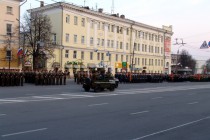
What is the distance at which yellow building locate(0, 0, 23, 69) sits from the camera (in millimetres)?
44125

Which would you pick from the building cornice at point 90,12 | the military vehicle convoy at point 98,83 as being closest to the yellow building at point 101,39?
the building cornice at point 90,12

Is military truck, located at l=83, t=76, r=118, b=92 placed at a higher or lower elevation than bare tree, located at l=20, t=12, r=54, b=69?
lower

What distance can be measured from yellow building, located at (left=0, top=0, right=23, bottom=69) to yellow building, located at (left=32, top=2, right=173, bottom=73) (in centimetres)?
875

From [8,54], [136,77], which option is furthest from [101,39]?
[8,54]

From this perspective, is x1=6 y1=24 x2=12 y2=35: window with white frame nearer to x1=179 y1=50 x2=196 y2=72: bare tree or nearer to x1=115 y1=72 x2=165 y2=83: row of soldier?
x1=115 y1=72 x2=165 y2=83: row of soldier

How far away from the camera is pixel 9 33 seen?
4488 centimetres

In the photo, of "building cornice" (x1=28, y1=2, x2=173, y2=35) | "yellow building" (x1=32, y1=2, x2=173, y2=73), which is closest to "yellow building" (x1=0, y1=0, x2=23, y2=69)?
"yellow building" (x1=32, y1=2, x2=173, y2=73)

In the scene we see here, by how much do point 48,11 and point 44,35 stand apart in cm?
1417

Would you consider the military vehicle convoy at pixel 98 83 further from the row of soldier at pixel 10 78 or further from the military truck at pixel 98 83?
the row of soldier at pixel 10 78

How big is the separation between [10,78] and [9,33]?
17894mm

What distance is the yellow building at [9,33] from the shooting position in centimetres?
4412

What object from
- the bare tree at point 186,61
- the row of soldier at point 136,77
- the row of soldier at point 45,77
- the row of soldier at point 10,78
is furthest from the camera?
the bare tree at point 186,61

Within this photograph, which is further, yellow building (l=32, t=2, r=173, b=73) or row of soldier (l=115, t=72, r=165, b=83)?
yellow building (l=32, t=2, r=173, b=73)

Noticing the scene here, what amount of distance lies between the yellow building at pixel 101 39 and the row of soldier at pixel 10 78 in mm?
23318
